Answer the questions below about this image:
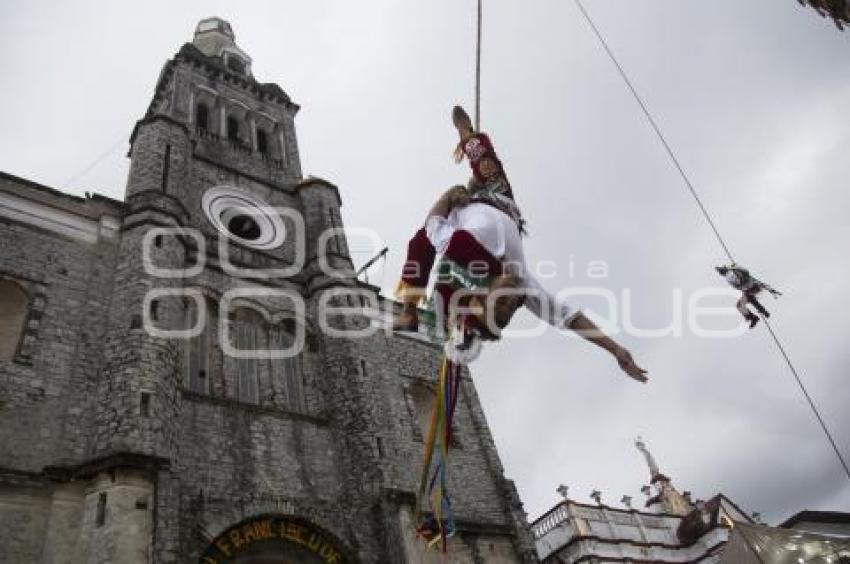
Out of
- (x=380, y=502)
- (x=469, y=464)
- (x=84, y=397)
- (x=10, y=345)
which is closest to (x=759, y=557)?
(x=469, y=464)

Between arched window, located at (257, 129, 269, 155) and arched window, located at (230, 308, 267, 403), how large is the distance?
27.9 feet

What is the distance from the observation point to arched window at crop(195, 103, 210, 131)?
21875 millimetres

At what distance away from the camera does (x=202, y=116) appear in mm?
22453

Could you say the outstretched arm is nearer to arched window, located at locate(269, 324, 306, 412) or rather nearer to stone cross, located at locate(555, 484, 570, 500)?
arched window, located at locate(269, 324, 306, 412)

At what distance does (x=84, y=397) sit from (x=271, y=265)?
6340 mm

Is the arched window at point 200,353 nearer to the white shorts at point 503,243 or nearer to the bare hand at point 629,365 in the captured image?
the white shorts at point 503,243

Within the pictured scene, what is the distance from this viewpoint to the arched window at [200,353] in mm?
13609

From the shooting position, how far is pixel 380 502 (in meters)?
13.0

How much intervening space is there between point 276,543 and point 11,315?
6.50 m

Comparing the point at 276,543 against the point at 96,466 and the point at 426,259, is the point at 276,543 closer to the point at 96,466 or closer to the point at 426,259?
the point at 96,466

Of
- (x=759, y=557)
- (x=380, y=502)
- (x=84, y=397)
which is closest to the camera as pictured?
(x=84, y=397)

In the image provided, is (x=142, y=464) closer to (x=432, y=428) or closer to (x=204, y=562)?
(x=204, y=562)

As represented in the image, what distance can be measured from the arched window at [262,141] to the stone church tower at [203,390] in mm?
3355

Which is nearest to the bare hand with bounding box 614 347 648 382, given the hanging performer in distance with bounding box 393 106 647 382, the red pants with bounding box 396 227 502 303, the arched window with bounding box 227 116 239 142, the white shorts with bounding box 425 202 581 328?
the hanging performer in distance with bounding box 393 106 647 382
